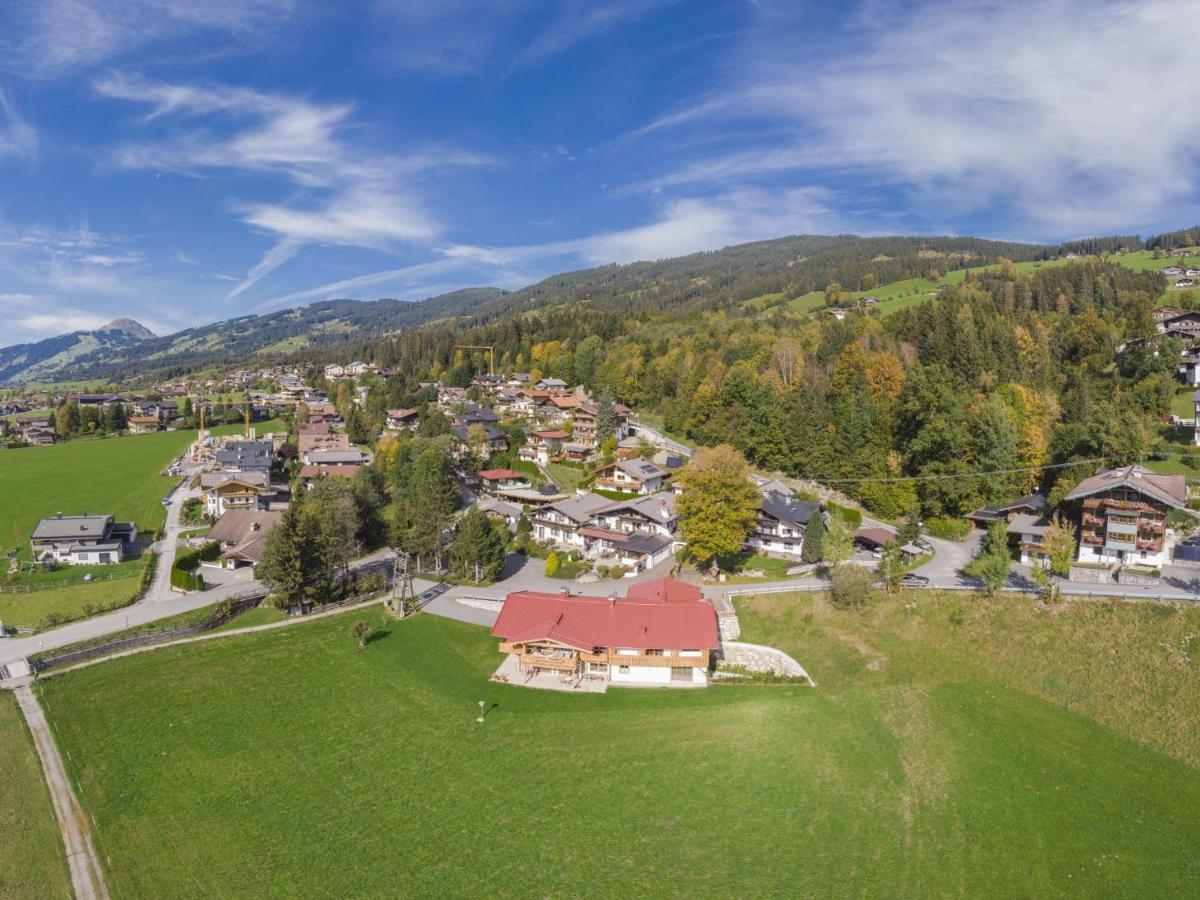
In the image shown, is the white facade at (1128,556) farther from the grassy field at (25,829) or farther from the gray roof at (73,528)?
the gray roof at (73,528)

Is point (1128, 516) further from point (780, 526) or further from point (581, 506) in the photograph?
point (581, 506)

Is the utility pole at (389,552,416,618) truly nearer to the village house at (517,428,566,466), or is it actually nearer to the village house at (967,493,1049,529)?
the village house at (517,428,566,466)

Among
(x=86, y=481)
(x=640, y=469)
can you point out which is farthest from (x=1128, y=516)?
(x=86, y=481)

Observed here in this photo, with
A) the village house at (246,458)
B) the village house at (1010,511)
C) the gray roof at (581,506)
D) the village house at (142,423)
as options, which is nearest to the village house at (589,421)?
the gray roof at (581,506)

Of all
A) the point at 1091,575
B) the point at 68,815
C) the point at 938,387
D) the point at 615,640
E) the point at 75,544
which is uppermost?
the point at 938,387

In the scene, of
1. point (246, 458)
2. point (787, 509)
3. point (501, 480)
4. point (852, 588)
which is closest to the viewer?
point (852, 588)
